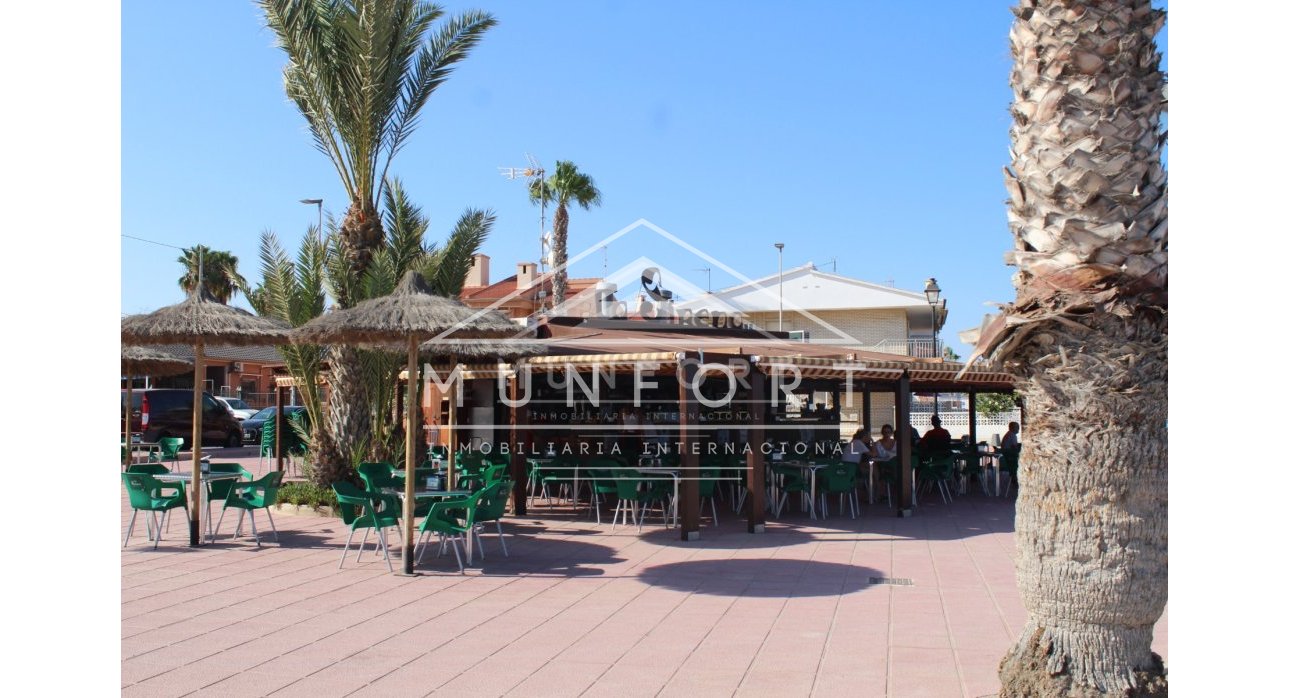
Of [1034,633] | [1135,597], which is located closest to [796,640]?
[1034,633]

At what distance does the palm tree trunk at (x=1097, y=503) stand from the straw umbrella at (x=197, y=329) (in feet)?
25.6

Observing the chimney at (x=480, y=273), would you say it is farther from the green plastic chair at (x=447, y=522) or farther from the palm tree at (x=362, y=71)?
the green plastic chair at (x=447, y=522)

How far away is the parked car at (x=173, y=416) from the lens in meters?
23.5

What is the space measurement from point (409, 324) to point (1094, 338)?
19.0 ft

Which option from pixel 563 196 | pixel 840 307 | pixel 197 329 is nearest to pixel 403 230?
pixel 197 329

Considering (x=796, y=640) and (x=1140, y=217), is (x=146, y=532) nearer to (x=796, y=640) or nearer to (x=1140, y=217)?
(x=796, y=640)

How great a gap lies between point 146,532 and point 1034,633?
998 cm

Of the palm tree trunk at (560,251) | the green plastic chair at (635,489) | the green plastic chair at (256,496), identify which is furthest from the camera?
the palm tree trunk at (560,251)

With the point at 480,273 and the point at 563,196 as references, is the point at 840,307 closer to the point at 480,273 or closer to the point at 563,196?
the point at 563,196

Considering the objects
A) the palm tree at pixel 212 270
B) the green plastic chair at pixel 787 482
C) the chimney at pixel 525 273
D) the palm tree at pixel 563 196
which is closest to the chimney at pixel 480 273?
the chimney at pixel 525 273

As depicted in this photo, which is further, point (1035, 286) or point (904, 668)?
point (904, 668)

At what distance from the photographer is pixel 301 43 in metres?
12.7

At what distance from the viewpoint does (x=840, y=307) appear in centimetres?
3759

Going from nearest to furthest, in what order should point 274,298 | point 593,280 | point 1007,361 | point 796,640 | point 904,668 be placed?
1. point 1007,361
2. point 904,668
3. point 796,640
4. point 274,298
5. point 593,280
